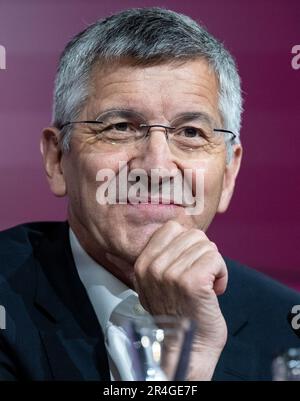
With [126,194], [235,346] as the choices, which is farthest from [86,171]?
[235,346]

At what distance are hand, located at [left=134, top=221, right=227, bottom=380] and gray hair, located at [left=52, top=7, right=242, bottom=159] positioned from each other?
15.3 inches

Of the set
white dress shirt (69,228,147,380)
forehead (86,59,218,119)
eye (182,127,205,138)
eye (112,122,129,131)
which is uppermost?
forehead (86,59,218,119)

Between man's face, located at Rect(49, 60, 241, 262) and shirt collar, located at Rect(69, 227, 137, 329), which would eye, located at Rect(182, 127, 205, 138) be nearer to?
man's face, located at Rect(49, 60, 241, 262)

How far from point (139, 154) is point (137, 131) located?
55mm

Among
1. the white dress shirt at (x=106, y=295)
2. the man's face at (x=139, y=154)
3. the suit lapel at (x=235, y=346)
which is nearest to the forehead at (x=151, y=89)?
the man's face at (x=139, y=154)

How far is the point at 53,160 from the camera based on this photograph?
1901 millimetres

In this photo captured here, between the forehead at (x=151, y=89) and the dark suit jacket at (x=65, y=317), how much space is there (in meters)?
0.37

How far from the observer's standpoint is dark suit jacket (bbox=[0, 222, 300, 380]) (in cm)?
168

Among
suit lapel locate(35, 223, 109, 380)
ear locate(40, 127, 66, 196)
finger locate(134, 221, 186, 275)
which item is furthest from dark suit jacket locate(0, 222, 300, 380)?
finger locate(134, 221, 186, 275)

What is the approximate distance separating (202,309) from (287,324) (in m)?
0.41

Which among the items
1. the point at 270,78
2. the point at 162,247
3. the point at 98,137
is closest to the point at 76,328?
the point at 162,247

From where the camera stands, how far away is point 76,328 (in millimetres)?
1744

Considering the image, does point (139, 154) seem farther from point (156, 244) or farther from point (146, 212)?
point (156, 244)

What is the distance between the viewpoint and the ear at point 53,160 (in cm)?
188
